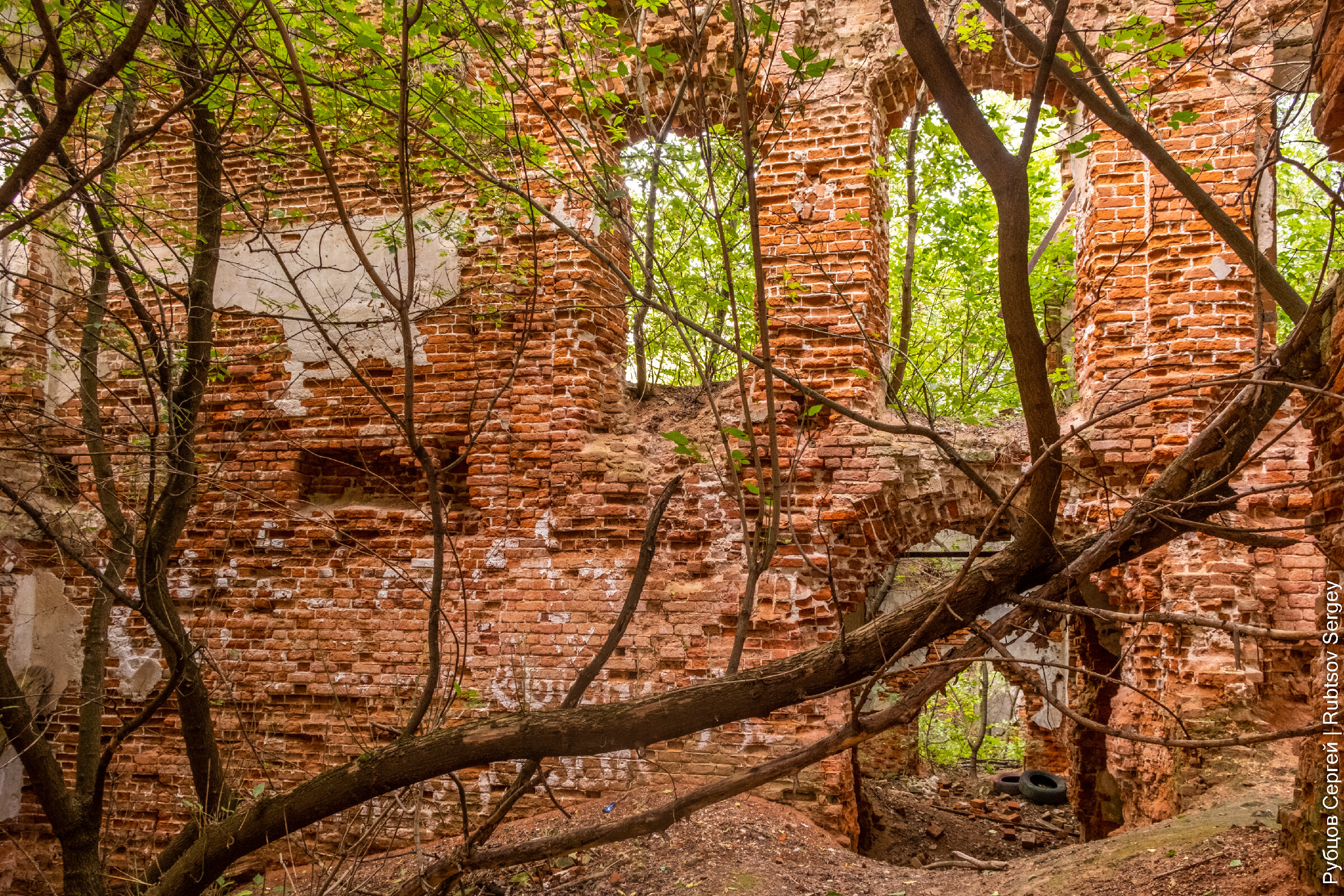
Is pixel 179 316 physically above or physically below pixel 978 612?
above

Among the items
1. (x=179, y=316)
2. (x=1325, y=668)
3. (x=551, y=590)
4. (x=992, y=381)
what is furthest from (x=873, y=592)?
(x=179, y=316)

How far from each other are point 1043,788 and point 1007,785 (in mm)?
707

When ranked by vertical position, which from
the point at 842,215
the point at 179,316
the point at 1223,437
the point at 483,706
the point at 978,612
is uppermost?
the point at 842,215

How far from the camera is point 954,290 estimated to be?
974cm

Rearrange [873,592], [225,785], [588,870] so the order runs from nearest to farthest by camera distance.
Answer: [225,785] < [588,870] < [873,592]

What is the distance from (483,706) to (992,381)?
23.0 feet

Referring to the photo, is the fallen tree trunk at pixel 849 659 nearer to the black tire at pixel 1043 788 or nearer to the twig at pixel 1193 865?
the twig at pixel 1193 865

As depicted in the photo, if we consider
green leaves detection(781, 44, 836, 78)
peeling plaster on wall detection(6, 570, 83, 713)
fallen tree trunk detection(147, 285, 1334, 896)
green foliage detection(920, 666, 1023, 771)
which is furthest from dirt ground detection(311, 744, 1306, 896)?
green foliage detection(920, 666, 1023, 771)

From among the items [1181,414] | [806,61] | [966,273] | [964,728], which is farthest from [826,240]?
[964,728]

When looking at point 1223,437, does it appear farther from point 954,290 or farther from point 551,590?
point 954,290

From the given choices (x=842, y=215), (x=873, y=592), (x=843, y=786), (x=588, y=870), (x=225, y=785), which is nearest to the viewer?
(x=225, y=785)

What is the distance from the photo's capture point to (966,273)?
8836 mm

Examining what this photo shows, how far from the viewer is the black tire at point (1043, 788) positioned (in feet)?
26.1

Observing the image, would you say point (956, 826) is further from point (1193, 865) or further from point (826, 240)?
point (826, 240)
